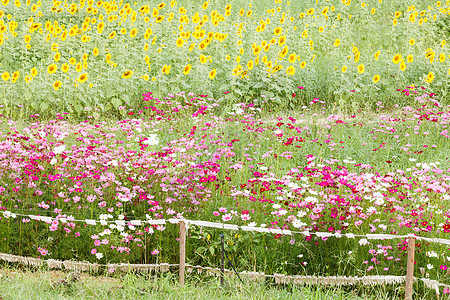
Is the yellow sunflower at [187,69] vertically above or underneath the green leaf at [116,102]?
above

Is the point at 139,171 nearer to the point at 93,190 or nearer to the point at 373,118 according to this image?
the point at 93,190

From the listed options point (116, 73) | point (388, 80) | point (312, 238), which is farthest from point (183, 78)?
point (312, 238)

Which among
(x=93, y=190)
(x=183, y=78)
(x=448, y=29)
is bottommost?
(x=93, y=190)

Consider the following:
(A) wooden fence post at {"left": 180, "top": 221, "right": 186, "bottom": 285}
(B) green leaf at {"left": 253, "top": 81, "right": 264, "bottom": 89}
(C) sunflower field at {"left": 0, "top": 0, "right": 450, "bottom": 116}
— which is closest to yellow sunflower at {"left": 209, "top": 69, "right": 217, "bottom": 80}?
(C) sunflower field at {"left": 0, "top": 0, "right": 450, "bottom": 116}

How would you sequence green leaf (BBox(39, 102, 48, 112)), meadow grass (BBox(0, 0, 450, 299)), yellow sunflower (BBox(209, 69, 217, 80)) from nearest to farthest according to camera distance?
meadow grass (BBox(0, 0, 450, 299)) → green leaf (BBox(39, 102, 48, 112)) → yellow sunflower (BBox(209, 69, 217, 80))

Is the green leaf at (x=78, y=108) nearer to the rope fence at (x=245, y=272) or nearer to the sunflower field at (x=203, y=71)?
the sunflower field at (x=203, y=71)

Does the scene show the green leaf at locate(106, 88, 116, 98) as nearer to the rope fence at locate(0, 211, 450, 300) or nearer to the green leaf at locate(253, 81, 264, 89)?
the green leaf at locate(253, 81, 264, 89)

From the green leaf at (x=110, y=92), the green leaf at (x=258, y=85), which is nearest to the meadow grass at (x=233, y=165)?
the green leaf at (x=110, y=92)

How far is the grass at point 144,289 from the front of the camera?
3.61 m

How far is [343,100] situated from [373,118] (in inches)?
23.5

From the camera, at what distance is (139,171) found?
484 cm

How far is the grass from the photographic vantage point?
3611 millimetres

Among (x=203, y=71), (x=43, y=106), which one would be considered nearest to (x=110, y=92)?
(x=43, y=106)

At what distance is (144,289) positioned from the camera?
3768 millimetres
